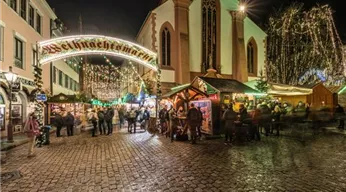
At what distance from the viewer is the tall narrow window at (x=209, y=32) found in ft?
79.6

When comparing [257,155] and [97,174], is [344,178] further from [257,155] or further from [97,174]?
[97,174]

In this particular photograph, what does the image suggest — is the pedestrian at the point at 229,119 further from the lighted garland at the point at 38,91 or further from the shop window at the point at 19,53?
the shop window at the point at 19,53

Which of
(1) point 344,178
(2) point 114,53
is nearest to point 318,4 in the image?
(2) point 114,53

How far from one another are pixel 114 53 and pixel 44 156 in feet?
21.7

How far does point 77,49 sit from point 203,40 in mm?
14785

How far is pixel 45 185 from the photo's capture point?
5.44 metres

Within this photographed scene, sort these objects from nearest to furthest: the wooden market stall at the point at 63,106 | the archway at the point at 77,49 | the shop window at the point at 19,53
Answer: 1. the archway at the point at 77,49
2. the shop window at the point at 19,53
3. the wooden market stall at the point at 63,106

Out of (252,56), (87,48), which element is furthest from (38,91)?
(252,56)

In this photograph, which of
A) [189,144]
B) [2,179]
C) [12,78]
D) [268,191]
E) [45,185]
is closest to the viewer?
[268,191]

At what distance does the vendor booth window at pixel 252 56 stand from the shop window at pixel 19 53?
21.3m

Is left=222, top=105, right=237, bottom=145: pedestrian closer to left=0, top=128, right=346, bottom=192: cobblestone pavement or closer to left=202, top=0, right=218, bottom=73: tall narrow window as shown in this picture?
left=0, top=128, right=346, bottom=192: cobblestone pavement

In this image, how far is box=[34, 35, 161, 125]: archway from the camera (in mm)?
11464

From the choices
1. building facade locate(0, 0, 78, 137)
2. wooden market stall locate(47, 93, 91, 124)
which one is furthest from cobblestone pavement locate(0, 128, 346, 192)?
wooden market stall locate(47, 93, 91, 124)

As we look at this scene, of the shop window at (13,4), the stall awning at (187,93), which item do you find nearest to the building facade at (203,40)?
the stall awning at (187,93)
